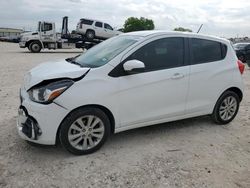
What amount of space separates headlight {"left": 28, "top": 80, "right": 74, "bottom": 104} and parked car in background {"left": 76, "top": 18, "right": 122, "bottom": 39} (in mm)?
23519

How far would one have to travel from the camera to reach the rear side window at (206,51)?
5.05 m

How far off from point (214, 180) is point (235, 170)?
460 mm

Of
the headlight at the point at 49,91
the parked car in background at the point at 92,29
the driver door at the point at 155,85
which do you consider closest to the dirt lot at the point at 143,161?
the driver door at the point at 155,85

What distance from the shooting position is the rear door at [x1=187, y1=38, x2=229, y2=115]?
16.3 ft

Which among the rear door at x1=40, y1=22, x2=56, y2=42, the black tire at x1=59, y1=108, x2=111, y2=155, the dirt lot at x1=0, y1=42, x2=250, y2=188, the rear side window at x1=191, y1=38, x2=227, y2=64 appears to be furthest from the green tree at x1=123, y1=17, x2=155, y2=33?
the black tire at x1=59, y1=108, x2=111, y2=155

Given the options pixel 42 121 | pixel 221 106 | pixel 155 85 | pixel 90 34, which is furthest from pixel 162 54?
pixel 90 34

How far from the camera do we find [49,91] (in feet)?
12.5

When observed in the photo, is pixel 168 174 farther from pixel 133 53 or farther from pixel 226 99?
pixel 226 99

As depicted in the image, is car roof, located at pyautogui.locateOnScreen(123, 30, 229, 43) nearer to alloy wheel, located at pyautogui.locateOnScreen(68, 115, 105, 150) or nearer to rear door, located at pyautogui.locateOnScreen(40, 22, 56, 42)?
alloy wheel, located at pyautogui.locateOnScreen(68, 115, 105, 150)

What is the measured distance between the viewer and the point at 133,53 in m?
4.42

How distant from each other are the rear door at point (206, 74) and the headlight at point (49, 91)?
2085mm

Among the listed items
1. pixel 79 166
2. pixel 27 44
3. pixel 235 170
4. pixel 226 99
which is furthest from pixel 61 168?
pixel 27 44

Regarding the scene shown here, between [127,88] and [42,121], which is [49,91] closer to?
[42,121]

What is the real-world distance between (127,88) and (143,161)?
102cm
